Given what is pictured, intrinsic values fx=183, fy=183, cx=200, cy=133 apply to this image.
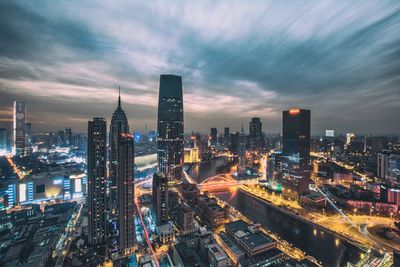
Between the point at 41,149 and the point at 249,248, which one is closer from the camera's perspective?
the point at 249,248

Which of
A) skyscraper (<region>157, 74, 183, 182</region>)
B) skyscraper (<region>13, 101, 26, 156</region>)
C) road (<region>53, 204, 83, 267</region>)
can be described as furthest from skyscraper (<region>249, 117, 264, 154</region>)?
skyscraper (<region>13, 101, 26, 156</region>)

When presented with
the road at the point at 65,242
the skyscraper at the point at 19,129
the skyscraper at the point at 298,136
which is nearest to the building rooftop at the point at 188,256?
the road at the point at 65,242

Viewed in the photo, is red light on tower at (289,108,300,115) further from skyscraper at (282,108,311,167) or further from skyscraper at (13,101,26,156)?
skyscraper at (13,101,26,156)

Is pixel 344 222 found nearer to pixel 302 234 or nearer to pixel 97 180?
pixel 302 234

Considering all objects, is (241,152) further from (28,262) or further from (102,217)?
(28,262)

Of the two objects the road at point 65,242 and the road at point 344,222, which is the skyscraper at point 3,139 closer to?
the road at point 65,242

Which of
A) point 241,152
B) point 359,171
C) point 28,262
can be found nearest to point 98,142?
point 28,262

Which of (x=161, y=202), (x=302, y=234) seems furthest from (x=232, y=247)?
(x=302, y=234)
